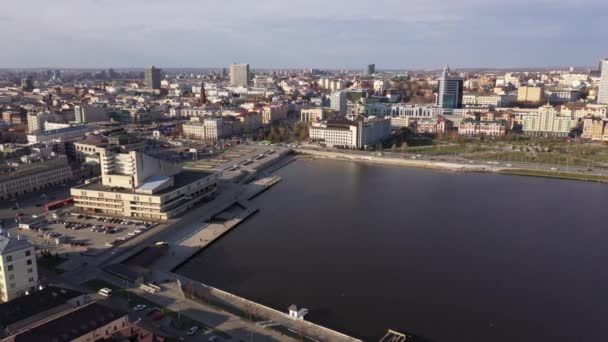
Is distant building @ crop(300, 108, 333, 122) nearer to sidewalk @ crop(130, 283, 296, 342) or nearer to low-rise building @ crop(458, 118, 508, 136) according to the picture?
low-rise building @ crop(458, 118, 508, 136)

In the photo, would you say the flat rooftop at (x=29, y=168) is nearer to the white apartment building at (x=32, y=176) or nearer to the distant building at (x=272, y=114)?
the white apartment building at (x=32, y=176)

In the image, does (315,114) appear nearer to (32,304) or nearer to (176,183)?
(176,183)

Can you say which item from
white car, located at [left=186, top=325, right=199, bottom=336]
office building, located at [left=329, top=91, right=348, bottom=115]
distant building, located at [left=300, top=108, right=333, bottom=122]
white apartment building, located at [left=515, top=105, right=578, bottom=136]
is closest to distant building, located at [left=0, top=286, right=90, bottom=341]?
white car, located at [left=186, top=325, right=199, bottom=336]

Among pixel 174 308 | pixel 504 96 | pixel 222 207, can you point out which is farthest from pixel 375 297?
pixel 504 96

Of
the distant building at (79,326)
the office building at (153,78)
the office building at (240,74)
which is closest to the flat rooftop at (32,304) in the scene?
the distant building at (79,326)

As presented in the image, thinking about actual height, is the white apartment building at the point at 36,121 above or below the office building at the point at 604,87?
below

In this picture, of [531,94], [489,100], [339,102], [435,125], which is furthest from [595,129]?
[339,102]
